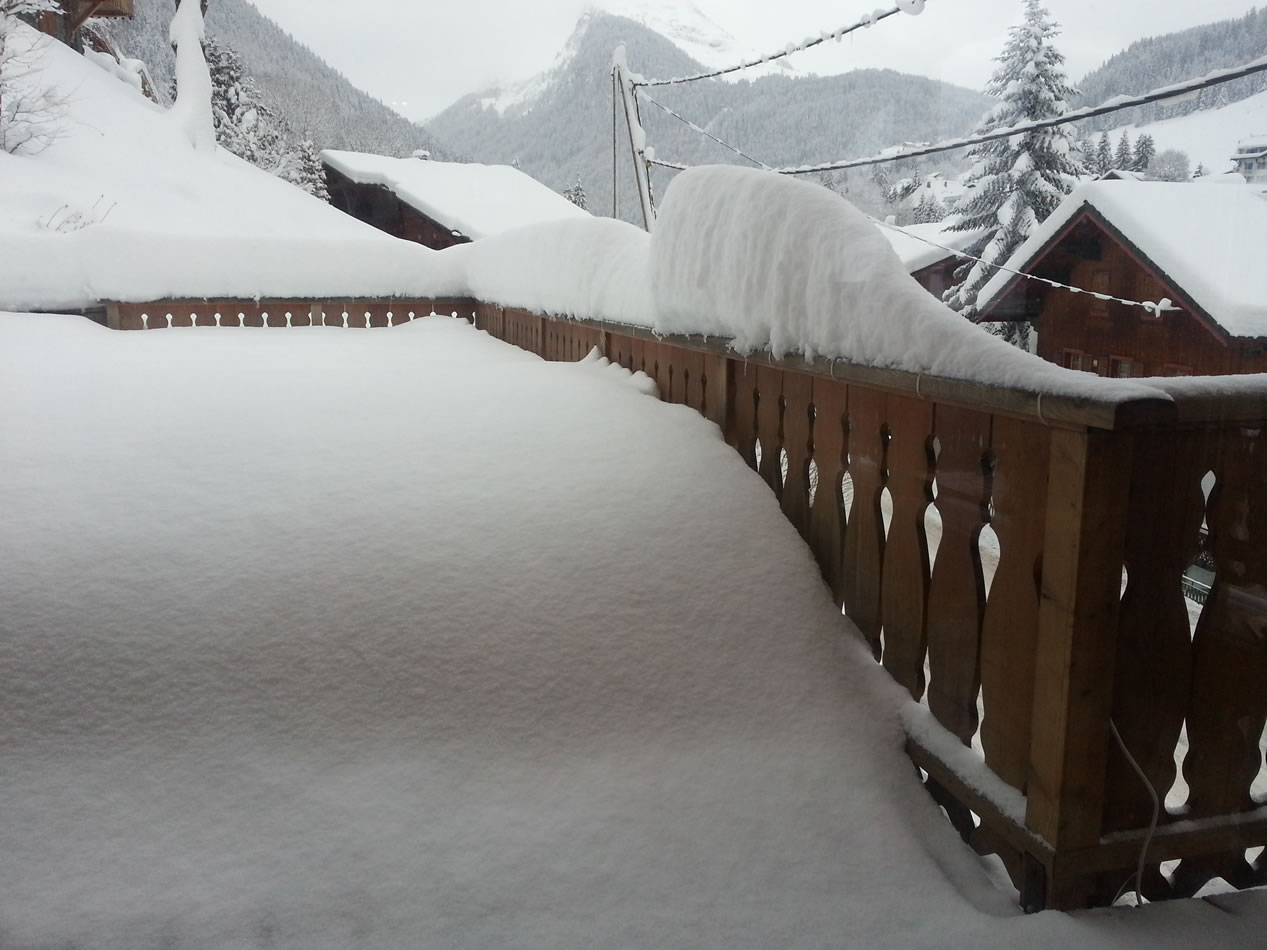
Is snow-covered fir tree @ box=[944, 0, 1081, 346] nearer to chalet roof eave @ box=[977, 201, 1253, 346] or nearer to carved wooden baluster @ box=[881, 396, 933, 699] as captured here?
chalet roof eave @ box=[977, 201, 1253, 346]

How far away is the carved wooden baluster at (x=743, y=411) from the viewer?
2.57m

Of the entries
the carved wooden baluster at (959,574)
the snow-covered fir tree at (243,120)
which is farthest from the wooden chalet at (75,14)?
the carved wooden baluster at (959,574)

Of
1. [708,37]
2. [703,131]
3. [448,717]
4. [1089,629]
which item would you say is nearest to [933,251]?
[1089,629]

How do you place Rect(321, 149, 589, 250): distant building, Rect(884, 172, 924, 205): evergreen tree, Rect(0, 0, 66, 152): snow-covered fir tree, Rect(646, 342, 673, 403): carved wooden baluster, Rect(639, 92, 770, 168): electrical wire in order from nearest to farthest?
Rect(884, 172, 924, 205): evergreen tree
Rect(646, 342, 673, 403): carved wooden baluster
Rect(639, 92, 770, 168): electrical wire
Rect(0, 0, 66, 152): snow-covered fir tree
Rect(321, 149, 589, 250): distant building

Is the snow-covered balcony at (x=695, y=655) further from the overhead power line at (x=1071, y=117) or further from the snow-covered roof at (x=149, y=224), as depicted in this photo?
the snow-covered roof at (x=149, y=224)

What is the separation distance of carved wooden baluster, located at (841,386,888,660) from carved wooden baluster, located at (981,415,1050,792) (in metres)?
0.40

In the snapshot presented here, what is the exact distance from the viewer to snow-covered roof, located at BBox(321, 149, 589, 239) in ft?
52.1

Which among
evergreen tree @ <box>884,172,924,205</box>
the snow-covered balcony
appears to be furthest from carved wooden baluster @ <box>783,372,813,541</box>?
evergreen tree @ <box>884,172,924,205</box>

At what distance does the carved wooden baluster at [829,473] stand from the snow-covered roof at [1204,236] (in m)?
0.67

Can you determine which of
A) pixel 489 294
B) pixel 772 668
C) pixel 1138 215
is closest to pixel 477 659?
pixel 772 668

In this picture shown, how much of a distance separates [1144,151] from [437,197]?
1611 centimetres

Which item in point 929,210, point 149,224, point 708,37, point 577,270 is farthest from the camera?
point 149,224

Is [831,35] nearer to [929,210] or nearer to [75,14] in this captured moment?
[929,210]

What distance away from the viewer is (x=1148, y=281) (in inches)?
69.1
